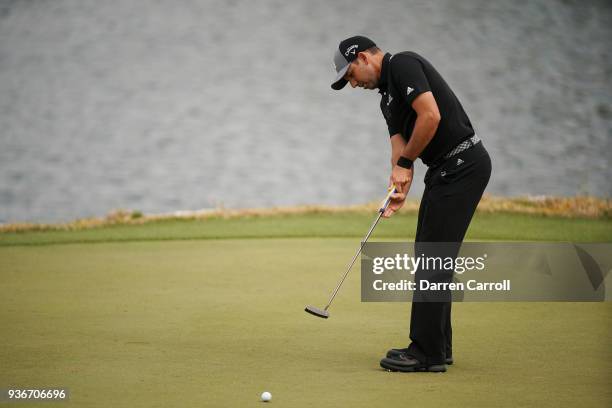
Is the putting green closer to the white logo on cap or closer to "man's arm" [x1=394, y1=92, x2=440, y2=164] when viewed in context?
"man's arm" [x1=394, y1=92, x2=440, y2=164]

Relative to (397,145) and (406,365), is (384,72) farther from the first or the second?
(406,365)

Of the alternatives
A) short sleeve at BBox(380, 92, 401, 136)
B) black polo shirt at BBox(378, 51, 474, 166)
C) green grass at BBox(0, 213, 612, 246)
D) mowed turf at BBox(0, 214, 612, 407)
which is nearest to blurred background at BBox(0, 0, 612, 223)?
green grass at BBox(0, 213, 612, 246)

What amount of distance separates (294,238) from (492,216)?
6.87 ft

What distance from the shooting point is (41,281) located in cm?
673

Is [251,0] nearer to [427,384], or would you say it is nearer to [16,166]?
[16,166]

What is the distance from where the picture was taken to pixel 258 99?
47.2 feet

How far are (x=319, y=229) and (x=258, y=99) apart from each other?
5637 millimetres

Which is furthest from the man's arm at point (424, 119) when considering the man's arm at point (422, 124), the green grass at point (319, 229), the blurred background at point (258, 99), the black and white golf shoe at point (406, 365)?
the blurred background at point (258, 99)

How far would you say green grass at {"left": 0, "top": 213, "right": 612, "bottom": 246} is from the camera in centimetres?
866

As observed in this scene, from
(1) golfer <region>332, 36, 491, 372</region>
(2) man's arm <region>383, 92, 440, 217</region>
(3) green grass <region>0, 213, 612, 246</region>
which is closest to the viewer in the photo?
(2) man's arm <region>383, 92, 440, 217</region>

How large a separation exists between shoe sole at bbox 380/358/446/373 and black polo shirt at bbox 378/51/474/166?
0.93m

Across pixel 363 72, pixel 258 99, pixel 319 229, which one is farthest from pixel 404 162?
pixel 258 99

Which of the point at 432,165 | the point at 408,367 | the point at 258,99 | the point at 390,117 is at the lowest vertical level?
the point at 408,367

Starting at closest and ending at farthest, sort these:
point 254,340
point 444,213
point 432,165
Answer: point 444,213 → point 432,165 → point 254,340
